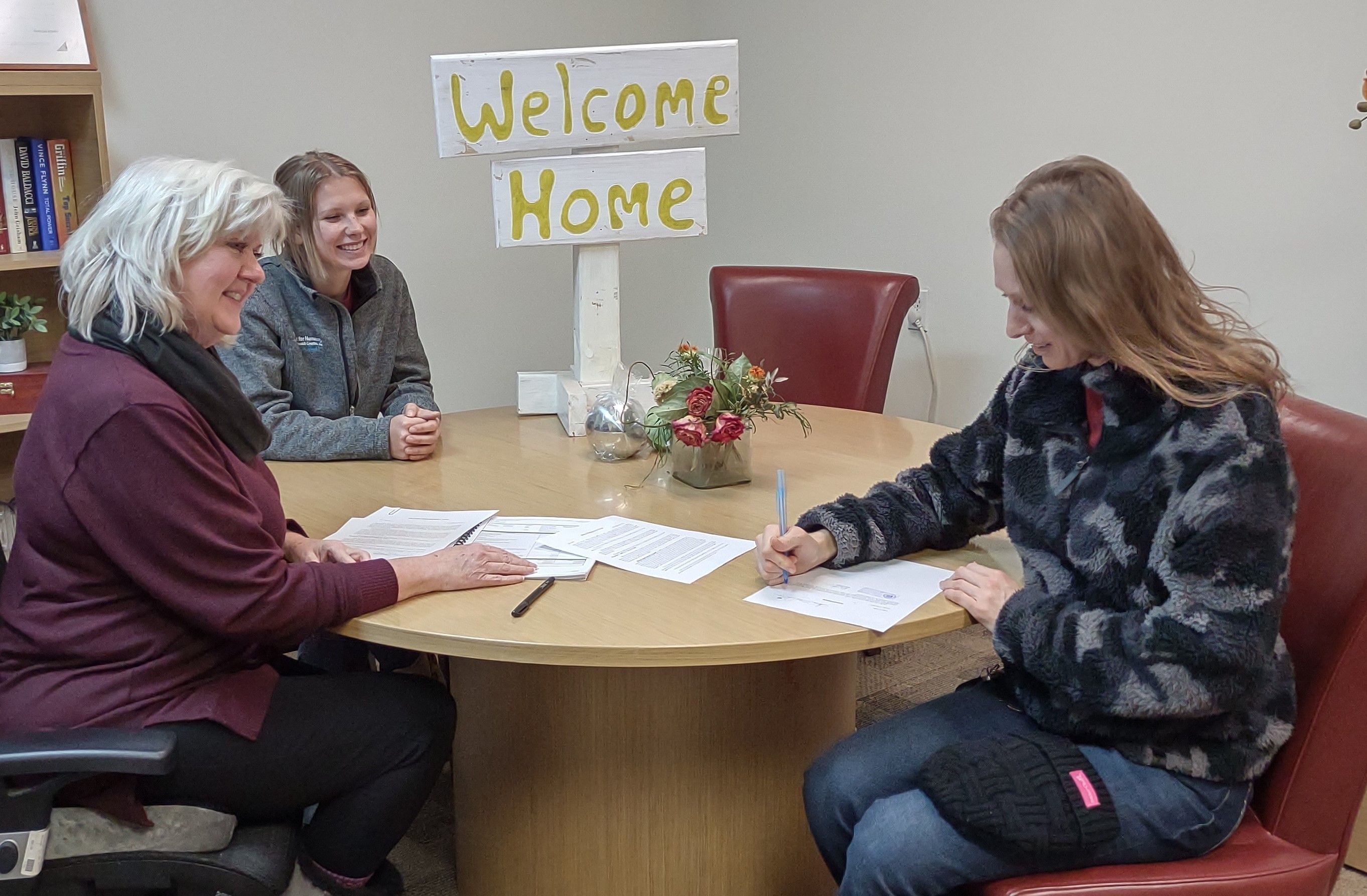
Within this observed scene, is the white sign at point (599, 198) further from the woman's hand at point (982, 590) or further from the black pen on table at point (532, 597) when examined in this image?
the woman's hand at point (982, 590)

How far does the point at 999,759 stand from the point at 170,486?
38.5 inches

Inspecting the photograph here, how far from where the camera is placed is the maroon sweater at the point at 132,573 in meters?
1.27

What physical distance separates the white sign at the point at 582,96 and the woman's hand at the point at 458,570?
0.88 m

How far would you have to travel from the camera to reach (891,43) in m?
3.16

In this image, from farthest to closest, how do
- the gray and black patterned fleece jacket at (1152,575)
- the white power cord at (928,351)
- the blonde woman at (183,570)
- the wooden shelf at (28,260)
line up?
the white power cord at (928,351) → the wooden shelf at (28,260) → the blonde woman at (183,570) → the gray and black patterned fleece jacket at (1152,575)

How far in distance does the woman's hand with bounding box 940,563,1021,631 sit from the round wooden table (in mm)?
29

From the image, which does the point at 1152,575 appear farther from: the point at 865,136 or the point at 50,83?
the point at 50,83

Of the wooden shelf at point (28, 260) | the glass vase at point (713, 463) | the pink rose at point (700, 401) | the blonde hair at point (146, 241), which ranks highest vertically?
the blonde hair at point (146, 241)

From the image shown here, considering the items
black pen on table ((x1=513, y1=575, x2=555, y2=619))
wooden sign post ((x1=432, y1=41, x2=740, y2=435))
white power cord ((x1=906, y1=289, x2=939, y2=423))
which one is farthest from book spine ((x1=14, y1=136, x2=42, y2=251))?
white power cord ((x1=906, y1=289, x2=939, y2=423))

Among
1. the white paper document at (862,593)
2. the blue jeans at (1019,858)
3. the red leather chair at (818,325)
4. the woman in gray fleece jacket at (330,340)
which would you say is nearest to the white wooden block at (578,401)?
the woman in gray fleece jacket at (330,340)

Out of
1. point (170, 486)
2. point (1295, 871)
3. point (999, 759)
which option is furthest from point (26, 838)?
point (1295, 871)

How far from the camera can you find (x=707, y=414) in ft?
5.89

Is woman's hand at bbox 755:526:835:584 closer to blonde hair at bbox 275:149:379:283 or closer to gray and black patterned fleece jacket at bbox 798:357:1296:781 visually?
gray and black patterned fleece jacket at bbox 798:357:1296:781

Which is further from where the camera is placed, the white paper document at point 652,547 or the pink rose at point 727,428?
the pink rose at point 727,428
